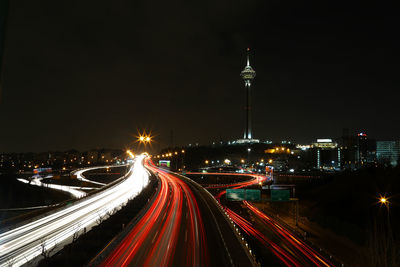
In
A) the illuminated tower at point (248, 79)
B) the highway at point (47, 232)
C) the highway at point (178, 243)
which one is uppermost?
the illuminated tower at point (248, 79)

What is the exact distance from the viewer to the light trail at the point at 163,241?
15.1 metres

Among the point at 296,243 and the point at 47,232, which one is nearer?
the point at 47,232

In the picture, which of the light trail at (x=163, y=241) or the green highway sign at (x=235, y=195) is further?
the green highway sign at (x=235, y=195)

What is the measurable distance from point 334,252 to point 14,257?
29191 mm

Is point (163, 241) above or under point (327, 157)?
under

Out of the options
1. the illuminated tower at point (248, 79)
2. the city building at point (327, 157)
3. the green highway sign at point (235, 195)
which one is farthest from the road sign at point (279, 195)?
the illuminated tower at point (248, 79)

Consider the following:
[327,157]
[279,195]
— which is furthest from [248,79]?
[279,195]

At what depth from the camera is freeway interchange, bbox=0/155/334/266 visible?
15789mm

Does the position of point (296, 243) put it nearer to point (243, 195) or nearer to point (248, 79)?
point (243, 195)

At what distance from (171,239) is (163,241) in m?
0.73

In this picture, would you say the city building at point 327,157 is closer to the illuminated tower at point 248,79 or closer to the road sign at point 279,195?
the illuminated tower at point 248,79

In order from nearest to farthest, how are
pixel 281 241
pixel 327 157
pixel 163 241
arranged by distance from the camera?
1. pixel 163 241
2. pixel 281 241
3. pixel 327 157

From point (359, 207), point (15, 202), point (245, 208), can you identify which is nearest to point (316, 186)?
point (359, 207)

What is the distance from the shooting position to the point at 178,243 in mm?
18234
